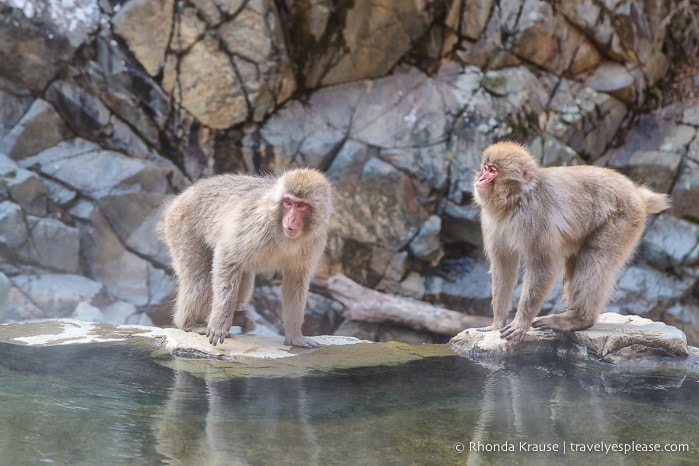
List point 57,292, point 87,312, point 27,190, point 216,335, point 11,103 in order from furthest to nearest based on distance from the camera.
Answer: point 11,103, point 27,190, point 57,292, point 87,312, point 216,335

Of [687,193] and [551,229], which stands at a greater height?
[687,193]

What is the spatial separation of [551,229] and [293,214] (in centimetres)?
157

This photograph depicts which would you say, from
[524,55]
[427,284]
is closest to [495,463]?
[427,284]

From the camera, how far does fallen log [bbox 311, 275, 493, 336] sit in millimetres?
8195

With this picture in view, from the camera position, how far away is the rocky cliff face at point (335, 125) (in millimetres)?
8047

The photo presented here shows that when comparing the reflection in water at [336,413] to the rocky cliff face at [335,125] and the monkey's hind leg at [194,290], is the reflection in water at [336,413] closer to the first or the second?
the monkey's hind leg at [194,290]

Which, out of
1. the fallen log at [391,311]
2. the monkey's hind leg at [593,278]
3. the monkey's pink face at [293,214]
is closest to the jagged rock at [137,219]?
the fallen log at [391,311]

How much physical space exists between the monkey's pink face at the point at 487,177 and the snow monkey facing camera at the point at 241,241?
0.93 metres

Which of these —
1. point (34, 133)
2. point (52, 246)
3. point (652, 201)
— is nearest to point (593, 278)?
point (652, 201)

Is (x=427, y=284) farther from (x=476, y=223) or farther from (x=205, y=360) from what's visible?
(x=205, y=360)

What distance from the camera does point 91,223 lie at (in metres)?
8.11

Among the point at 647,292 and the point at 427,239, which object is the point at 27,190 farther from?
the point at 647,292

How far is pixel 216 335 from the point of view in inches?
175

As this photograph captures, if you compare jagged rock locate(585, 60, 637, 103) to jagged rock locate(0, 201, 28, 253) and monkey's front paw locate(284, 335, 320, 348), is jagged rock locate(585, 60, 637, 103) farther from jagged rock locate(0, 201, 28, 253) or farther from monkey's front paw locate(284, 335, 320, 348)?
jagged rock locate(0, 201, 28, 253)
